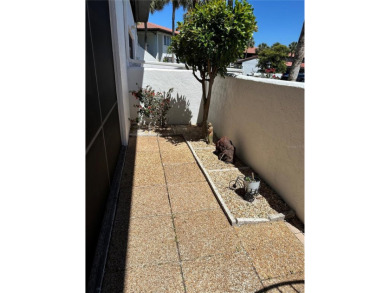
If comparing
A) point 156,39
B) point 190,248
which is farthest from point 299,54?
point 156,39

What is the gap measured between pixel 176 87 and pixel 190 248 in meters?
6.33

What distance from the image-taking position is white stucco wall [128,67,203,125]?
25.5 feet

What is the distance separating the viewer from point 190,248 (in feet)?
9.43

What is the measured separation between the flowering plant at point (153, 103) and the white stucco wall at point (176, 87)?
0.76 ft

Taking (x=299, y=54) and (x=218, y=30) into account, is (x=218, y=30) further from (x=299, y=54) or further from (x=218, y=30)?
(x=299, y=54)

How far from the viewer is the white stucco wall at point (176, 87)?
778cm

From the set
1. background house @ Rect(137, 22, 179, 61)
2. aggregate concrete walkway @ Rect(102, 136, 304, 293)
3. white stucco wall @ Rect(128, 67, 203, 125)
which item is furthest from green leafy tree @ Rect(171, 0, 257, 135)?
background house @ Rect(137, 22, 179, 61)

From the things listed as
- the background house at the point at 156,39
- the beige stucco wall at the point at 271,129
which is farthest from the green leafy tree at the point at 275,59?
the beige stucco wall at the point at 271,129

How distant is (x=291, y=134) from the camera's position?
361 cm

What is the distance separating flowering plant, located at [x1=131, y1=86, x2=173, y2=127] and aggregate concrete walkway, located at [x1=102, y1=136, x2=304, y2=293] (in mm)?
3867
